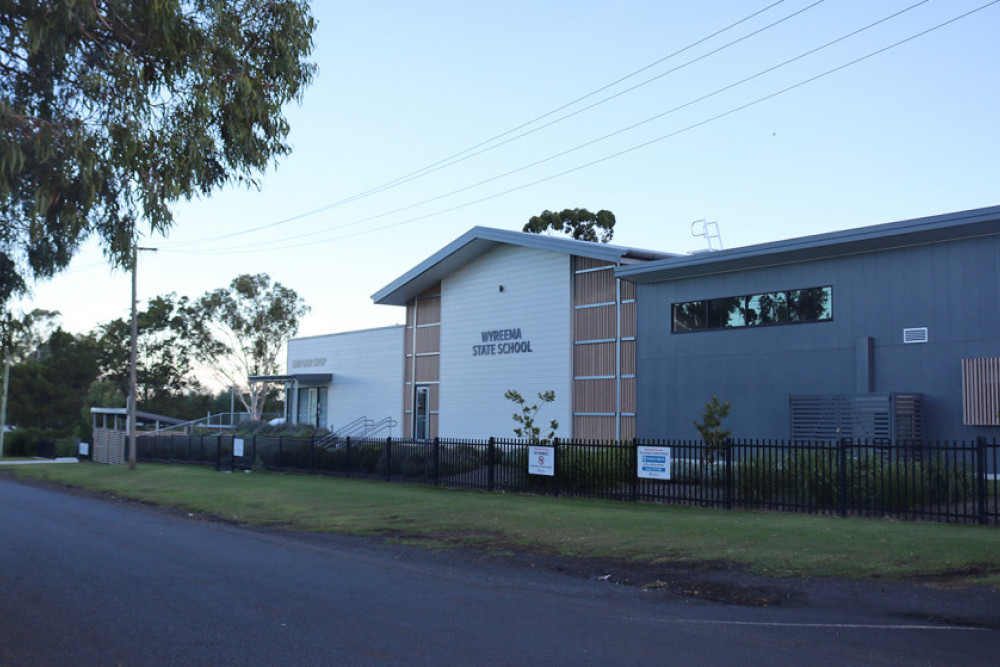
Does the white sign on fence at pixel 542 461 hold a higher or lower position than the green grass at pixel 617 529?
higher

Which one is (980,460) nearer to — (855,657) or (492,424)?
(855,657)

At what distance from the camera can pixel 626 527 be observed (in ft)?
52.3

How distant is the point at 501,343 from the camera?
125ft

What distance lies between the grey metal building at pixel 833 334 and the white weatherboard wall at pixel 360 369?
54.1 ft

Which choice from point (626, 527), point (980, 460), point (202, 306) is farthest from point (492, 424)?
point (202, 306)

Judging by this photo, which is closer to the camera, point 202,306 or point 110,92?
point 110,92

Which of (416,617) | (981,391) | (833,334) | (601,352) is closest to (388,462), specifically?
(601,352)

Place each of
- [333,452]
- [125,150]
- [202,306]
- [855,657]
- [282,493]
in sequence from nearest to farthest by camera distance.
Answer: [855,657]
[125,150]
[282,493]
[333,452]
[202,306]

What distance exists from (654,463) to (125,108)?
43.3 ft

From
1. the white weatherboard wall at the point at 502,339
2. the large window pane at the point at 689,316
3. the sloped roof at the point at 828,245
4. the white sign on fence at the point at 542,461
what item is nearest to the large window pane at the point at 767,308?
the sloped roof at the point at 828,245

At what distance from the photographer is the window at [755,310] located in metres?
26.1

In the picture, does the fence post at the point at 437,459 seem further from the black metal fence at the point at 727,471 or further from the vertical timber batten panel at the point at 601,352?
the vertical timber batten panel at the point at 601,352

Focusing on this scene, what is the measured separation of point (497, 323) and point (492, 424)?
13.6ft

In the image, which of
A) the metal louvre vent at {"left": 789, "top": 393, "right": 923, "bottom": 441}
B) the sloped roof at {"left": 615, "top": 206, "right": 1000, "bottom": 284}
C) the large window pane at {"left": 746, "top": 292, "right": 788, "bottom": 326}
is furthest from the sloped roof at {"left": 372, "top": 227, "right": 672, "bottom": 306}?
the metal louvre vent at {"left": 789, "top": 393, "right": 923, "bottom": 441}
